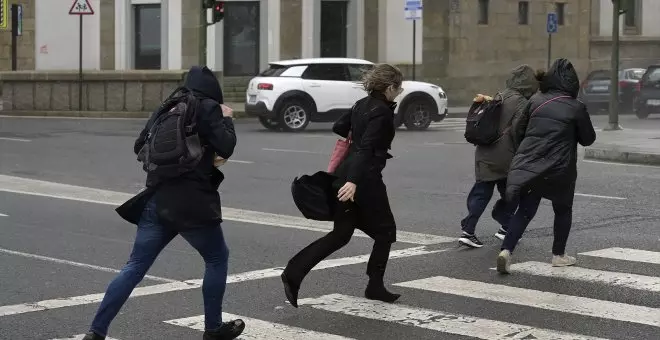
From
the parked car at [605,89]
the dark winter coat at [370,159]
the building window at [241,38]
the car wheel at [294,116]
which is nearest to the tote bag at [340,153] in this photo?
the dark winter coat at [370,159]

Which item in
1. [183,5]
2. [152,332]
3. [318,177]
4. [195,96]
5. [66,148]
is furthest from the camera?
[183,5]

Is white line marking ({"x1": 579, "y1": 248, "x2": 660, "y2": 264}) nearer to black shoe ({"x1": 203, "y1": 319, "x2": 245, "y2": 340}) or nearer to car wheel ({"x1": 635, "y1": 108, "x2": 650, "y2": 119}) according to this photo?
black shoe ({"x1": 203, "y1": 319, "x2": 245, "y2": 340})

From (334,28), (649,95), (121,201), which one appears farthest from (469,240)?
(334,28)

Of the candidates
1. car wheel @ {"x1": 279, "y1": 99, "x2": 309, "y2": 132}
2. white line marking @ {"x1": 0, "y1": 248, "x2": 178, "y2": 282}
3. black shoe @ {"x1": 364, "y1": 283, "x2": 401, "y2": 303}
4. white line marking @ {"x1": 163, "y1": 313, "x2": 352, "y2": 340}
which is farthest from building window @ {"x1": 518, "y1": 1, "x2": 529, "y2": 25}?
white line marking @ {"x1": 163, "y1": 313, "x2": 352, "y2": 340}

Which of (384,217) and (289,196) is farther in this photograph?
(289,196)

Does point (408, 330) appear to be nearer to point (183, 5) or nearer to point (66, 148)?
point (66, 148)

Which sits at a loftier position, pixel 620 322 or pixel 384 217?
pixel 384 217

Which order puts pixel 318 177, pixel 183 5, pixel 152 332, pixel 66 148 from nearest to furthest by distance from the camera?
pixel 152 332 < pixel 318 177 < pixel 66 148 < pixel 183 5

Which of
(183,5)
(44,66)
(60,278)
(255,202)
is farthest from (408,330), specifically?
(44,66)

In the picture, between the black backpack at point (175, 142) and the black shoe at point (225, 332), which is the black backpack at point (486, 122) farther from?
the black backpack at point (175, 142)

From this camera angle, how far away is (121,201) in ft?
44.8

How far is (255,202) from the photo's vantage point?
1369 cm

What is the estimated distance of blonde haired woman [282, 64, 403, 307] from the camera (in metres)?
7.72

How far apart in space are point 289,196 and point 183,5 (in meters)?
23.9
